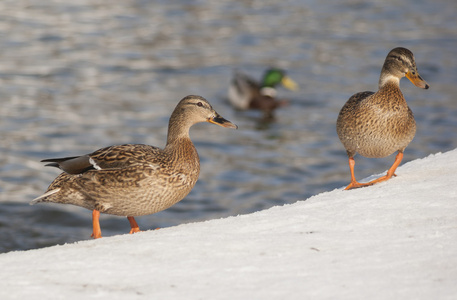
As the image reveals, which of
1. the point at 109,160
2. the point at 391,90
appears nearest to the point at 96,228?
the point at 109,160

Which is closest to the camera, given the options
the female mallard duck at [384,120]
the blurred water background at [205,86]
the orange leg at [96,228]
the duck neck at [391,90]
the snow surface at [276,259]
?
the snow surface at [276,259]

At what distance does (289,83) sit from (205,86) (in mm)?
1685

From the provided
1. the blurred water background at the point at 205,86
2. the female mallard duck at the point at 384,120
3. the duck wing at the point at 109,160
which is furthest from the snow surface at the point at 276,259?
the blurred water background at the point at 205,86

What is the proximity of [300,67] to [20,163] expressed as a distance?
7574 mm

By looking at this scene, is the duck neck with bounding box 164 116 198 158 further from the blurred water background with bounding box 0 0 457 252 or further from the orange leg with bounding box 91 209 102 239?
the blurred water background with bounding box 0 0 457 252

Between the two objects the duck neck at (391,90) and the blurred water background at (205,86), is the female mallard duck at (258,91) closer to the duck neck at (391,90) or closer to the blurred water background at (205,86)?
the blurred water background at (205,86)

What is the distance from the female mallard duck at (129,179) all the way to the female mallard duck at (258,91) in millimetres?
9794

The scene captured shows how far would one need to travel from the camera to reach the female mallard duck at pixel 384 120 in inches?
239

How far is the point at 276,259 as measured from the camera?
13.3 feet

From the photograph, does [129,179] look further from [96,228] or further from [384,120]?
[384,120]

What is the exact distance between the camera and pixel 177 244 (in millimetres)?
4332

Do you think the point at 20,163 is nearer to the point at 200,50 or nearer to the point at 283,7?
the point at 200,50

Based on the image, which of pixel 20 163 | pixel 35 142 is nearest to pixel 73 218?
pixel 20 163

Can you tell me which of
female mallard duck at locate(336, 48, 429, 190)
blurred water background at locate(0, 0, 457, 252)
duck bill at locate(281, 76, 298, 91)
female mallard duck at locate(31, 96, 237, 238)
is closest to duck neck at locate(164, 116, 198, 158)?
female mallard duck at locate(31, 96, 237, 238)
